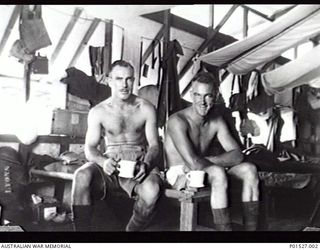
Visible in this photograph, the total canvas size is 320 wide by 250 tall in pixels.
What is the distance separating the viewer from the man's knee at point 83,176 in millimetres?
1207

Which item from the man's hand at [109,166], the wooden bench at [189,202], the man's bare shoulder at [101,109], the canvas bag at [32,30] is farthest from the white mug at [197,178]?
the canvas bag at [32,30]

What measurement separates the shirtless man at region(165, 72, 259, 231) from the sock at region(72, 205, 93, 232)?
1.04ft

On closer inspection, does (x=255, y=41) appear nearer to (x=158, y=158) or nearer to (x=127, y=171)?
(x=158, y=158)

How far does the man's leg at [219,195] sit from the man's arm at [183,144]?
0.06 m

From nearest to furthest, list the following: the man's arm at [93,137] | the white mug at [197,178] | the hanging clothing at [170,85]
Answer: the white mug at [197,178]
the man's arm at [93,137]
the hanging clothing at [170,85]

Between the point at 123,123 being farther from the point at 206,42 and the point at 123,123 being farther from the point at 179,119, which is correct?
the point at 206,42

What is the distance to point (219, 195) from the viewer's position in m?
1.21

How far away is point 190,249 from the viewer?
50.6 inches

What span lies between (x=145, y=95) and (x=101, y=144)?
26cm

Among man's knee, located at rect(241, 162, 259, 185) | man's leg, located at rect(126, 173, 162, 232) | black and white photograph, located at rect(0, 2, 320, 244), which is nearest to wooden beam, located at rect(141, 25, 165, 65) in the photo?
black and white photograph, located at rect(0, 2, 320, 244)

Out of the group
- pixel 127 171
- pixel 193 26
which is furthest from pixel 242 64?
pixel 127 171

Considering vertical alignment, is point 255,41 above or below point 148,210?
above

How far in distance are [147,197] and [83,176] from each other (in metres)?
0.24

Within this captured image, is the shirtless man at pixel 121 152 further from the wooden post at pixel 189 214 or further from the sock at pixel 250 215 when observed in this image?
the sock at pixel 250 215
